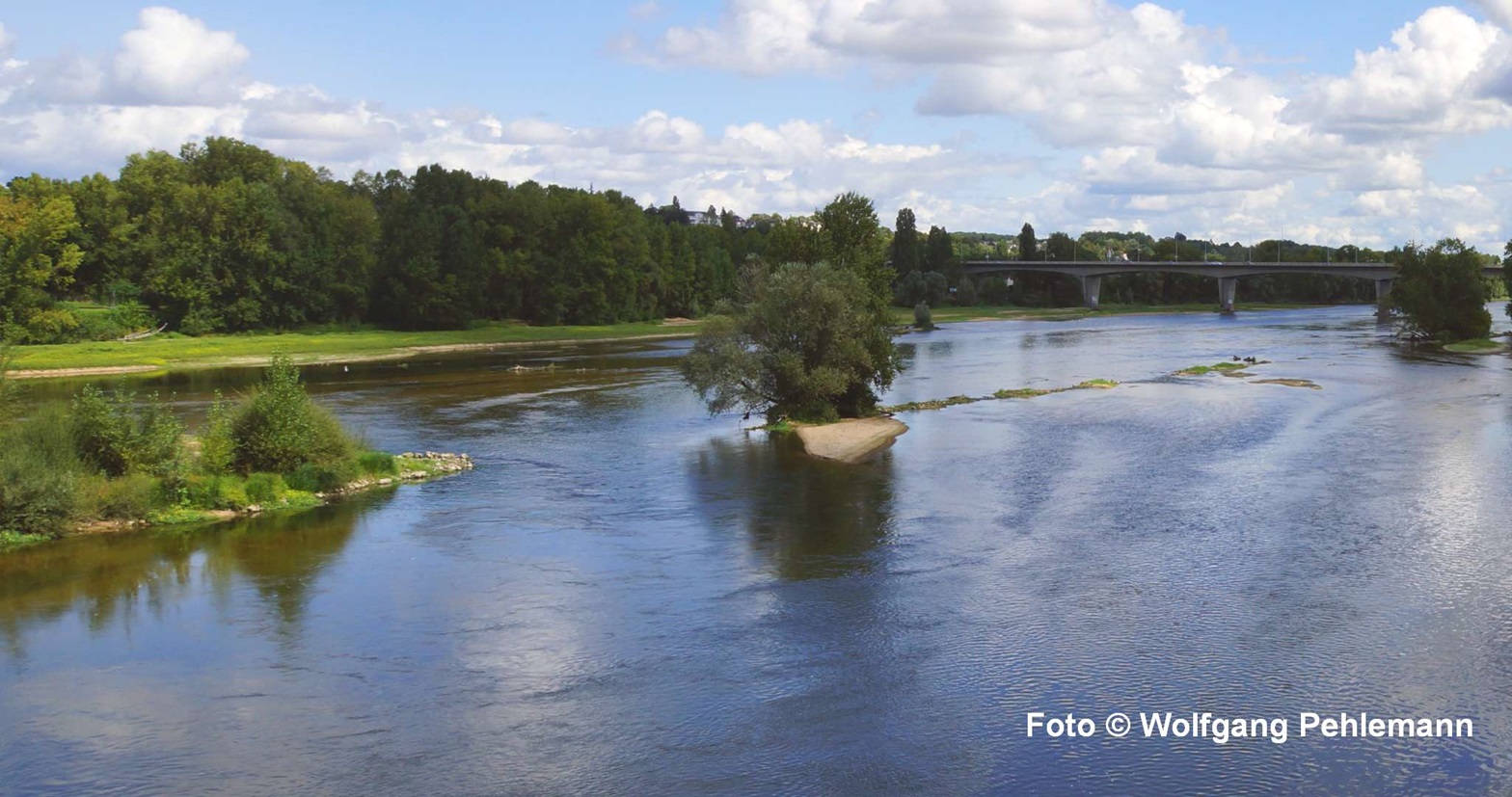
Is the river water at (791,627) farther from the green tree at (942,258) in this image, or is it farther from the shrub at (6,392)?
the green tree at (942,258)

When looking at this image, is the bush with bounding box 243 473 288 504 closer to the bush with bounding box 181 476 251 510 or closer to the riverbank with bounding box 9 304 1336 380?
the bush with bounding box 181 476 251 510

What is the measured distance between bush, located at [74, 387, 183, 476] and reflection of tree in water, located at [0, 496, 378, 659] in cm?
284

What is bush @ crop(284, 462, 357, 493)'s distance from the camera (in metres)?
37.8

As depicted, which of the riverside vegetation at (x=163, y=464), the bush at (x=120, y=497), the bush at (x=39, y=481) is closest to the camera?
the bush at (x=39, y=481)

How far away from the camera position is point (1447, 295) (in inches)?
3920

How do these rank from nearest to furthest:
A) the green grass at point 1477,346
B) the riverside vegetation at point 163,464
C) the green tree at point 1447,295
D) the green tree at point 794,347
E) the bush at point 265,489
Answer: the riverside vegetation at point 163,464
the bush at point 265,489
the green tree at point 794,347
the green grass at point 1477,346
the green tree at point 1447,295

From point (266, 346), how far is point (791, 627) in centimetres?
7950

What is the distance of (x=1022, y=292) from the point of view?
191 metres

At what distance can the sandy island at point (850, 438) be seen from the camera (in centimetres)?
4662

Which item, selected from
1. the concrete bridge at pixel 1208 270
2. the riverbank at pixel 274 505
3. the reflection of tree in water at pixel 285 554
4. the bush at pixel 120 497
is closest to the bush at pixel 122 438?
the bush at pixel 120 497

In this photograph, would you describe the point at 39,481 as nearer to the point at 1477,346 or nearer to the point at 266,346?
the point at 266,346

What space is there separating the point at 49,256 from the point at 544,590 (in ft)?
262

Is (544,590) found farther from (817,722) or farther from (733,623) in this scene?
(817,722)

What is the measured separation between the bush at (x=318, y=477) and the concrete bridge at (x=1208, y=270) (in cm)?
12550
